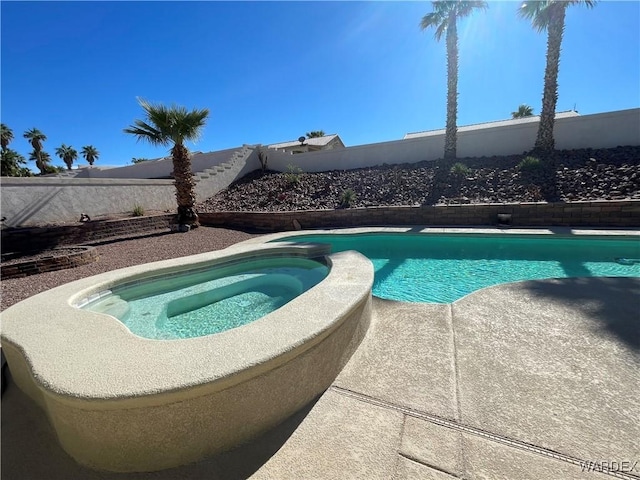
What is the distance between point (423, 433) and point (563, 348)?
1.79 meters

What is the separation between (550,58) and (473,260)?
1010 centimetres

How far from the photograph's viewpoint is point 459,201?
9.38 meters

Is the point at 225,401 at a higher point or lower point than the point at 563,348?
higher

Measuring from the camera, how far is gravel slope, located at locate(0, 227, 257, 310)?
4.78 metres

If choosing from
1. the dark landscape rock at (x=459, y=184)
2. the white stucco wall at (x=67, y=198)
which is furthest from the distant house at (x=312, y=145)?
the white stucco wall at (x=67, y=198)

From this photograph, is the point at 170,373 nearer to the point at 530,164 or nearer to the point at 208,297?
the point at 208,297

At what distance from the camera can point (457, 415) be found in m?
1.88

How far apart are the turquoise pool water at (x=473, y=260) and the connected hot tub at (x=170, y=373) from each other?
2.30 m

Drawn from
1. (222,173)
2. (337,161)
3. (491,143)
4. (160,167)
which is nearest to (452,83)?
(491,143)

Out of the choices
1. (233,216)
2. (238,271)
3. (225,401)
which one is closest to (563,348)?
(225,401)

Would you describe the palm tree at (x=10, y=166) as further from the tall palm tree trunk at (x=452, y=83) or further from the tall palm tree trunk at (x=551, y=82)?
the tall palm tree trunk at (x=551, y=82)

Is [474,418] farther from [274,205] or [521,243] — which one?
[274,205]

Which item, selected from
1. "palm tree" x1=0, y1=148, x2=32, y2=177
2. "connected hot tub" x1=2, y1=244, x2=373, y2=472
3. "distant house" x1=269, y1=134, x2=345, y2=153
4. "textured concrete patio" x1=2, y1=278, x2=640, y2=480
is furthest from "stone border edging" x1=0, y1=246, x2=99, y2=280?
"palm tree" x1=0, y1=148, x2=32, y2=177

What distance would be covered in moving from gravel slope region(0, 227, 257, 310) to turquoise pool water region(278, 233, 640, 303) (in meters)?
4.16
